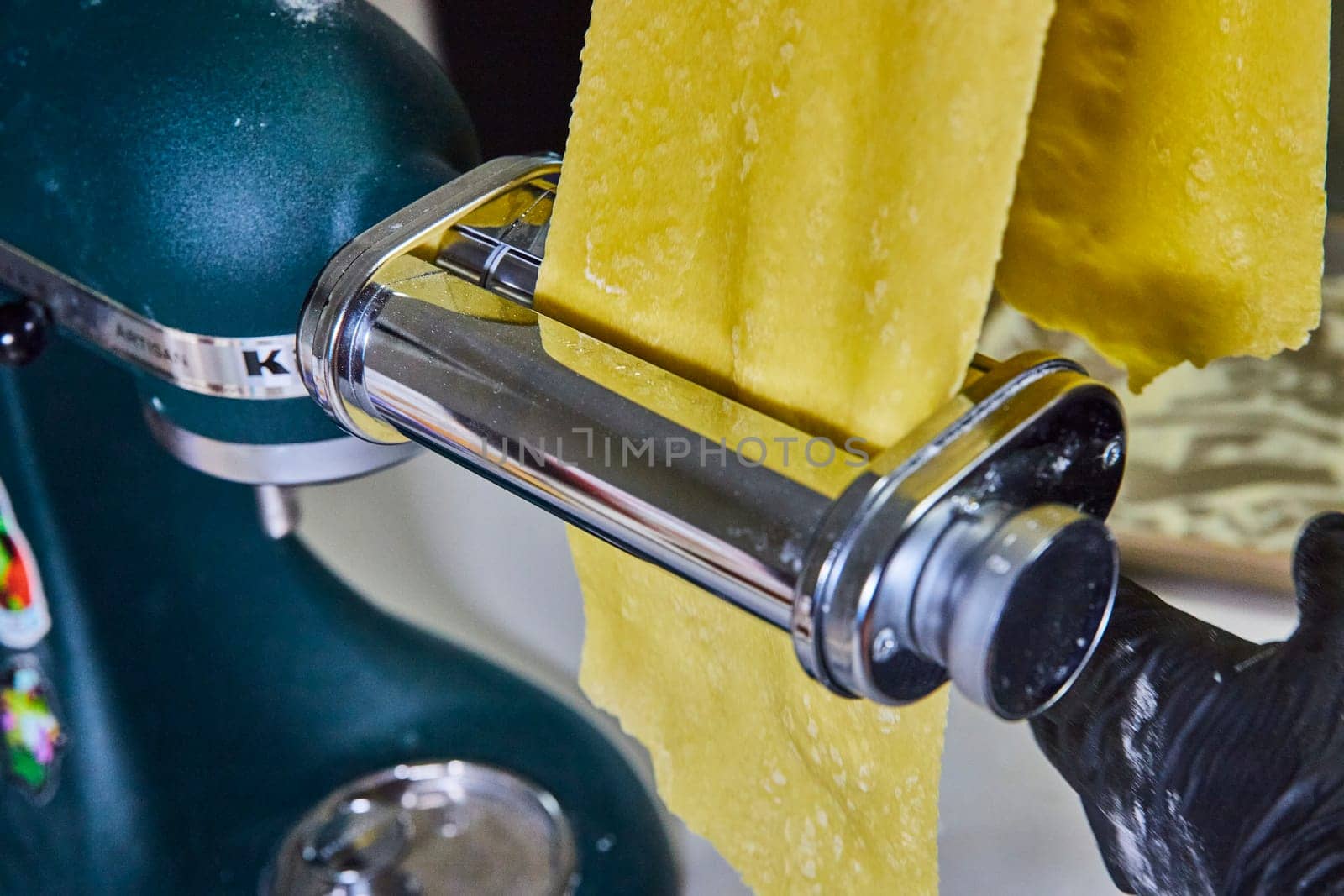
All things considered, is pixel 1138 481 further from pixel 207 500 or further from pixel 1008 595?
pixel 207 500

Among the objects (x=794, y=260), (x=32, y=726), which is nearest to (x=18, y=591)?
(x=32, y=726)

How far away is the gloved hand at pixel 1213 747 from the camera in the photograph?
33 cm

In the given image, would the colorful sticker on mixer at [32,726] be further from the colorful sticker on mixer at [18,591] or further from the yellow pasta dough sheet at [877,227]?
the yellow pasta dough sheet at [877,227]

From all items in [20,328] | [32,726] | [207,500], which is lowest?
[32,726]

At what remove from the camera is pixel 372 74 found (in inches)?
15.5

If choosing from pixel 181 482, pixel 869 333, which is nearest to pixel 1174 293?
pixel 869 333

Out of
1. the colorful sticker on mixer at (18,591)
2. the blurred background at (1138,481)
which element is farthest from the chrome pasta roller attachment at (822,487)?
the colorful sticker on mixer at (18,591)

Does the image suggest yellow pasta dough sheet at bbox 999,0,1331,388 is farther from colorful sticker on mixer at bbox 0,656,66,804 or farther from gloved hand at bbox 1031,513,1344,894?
colorful sticker on mixer at bbox 0,656,66,804

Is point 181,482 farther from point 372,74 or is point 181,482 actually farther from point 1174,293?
point 1174,293

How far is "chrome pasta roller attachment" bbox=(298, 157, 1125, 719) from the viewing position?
0.24 meters

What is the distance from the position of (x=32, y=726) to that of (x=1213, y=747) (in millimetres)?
589

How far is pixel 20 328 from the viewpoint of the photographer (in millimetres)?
444

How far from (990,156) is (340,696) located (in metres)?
0.55

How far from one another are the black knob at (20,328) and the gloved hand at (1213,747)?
0.40 metres
